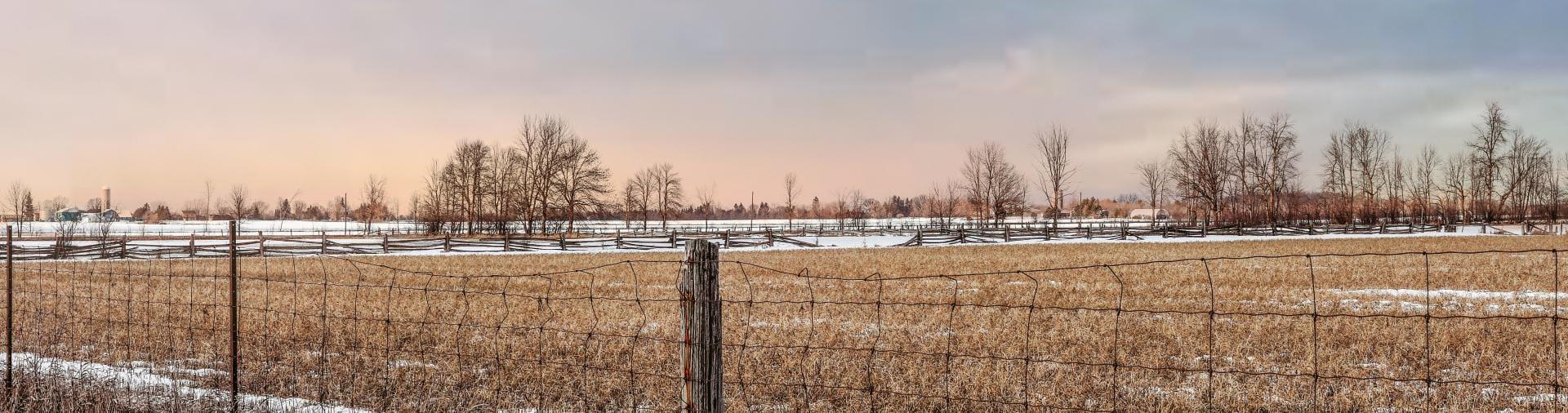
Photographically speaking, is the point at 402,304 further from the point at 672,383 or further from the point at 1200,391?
the point at 1200,391

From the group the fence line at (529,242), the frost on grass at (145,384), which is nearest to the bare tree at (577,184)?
the fence line at (529,242)

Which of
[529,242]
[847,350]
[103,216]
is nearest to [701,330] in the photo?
[847,350]

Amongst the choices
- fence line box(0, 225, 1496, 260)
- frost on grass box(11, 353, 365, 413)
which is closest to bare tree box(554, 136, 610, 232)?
fence line box(0, 225, 1496, 260)

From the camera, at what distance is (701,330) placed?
3719 millimetres

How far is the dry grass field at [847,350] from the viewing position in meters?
5.46

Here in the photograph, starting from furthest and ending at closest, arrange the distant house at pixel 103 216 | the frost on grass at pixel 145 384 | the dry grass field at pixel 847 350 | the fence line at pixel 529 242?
the distant house at pixel 103 216 → the fence line at pixel 529 242 → the dry grass field at pixel 847 350 → the frost on grass at pixel 145 384

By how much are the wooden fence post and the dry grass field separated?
3.88 ft

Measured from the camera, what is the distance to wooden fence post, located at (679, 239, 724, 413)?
12.1ft

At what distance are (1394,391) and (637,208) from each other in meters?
70.7

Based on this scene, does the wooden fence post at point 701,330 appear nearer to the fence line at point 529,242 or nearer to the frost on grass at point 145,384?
the frost on grass at point 145,384

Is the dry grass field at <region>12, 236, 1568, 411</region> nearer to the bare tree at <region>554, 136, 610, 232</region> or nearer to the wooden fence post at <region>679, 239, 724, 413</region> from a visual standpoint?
the wooden fence post at <region>679, 239, 724, 413</region>

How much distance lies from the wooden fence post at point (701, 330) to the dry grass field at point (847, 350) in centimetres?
118

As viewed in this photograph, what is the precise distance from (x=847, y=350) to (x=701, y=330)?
3.92 m

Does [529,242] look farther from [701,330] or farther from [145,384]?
[701,330]
